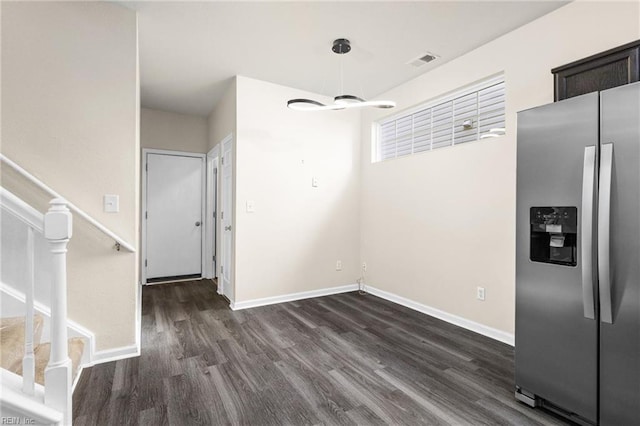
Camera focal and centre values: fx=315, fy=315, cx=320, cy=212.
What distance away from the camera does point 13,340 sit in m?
1.85

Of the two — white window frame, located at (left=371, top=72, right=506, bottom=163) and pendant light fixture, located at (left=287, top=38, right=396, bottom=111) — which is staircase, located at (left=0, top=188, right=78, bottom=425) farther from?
white window frame, located at (left=371, top=72, right=506, bottom=163)

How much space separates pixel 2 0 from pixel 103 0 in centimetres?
62

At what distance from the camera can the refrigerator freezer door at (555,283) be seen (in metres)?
1.72

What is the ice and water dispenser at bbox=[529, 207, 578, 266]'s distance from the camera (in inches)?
71.5

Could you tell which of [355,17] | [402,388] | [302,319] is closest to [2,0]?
[355,17]

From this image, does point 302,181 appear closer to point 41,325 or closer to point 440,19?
point 440,19

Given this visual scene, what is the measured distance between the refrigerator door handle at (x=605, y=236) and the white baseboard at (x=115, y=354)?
10.5 ft

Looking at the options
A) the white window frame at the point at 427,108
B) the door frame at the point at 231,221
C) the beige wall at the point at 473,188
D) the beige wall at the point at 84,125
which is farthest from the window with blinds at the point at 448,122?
the beige wall at the point at 84,125

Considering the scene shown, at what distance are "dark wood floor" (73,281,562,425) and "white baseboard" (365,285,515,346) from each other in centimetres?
9

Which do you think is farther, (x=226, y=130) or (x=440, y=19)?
(x=226, y=130)

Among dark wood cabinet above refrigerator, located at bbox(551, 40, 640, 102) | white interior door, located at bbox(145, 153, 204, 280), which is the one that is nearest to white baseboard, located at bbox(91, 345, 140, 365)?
white interior door, located at bbox(145, 153, 204, 280)

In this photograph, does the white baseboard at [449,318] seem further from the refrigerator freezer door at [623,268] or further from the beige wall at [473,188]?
the refrigerator freezer door at [623,268]

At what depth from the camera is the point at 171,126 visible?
526cm

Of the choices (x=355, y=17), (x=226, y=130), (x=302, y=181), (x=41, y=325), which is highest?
(x=355, y=17)
